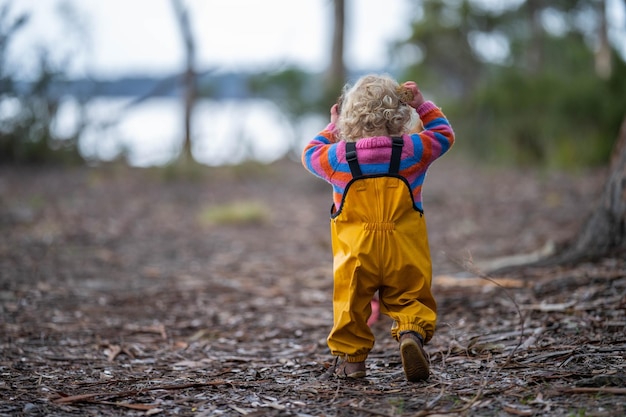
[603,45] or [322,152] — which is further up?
[603,45]

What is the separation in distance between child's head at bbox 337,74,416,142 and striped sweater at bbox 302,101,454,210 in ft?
0.22

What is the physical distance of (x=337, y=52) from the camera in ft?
40.8

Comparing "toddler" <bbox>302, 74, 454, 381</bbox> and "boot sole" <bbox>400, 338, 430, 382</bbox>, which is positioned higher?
"toddler" <bbox>302, 74, 454, 381</bbox>

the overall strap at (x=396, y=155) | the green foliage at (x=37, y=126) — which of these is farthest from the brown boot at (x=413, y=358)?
the green foliage at (x=37, y=126)

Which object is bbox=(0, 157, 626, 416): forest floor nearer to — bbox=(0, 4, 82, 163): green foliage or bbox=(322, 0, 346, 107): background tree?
bbox=(0, 4, 82, 163): green foliage

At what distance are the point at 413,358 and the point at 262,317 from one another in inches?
71.8

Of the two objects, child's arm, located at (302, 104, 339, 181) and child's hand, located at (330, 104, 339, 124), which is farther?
child's hand, located at (330, 104, 339, 124)

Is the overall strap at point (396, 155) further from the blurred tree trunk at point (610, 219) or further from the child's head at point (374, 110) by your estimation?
the blurred tree trunk at point (610, 219)

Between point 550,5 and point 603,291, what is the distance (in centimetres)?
1596

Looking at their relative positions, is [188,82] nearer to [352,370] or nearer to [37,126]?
[37,126]

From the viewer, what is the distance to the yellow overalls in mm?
2861

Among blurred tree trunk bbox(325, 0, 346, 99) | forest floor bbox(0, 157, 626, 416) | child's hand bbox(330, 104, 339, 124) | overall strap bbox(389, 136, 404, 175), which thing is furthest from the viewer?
blurred tree trunk bbox(325, 0, 346, 99)

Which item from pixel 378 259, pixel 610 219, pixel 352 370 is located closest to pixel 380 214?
pixel 378 259

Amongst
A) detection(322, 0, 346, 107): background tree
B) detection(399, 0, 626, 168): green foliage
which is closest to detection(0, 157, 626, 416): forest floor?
detection(399, 0, 626, 168): green foliage
